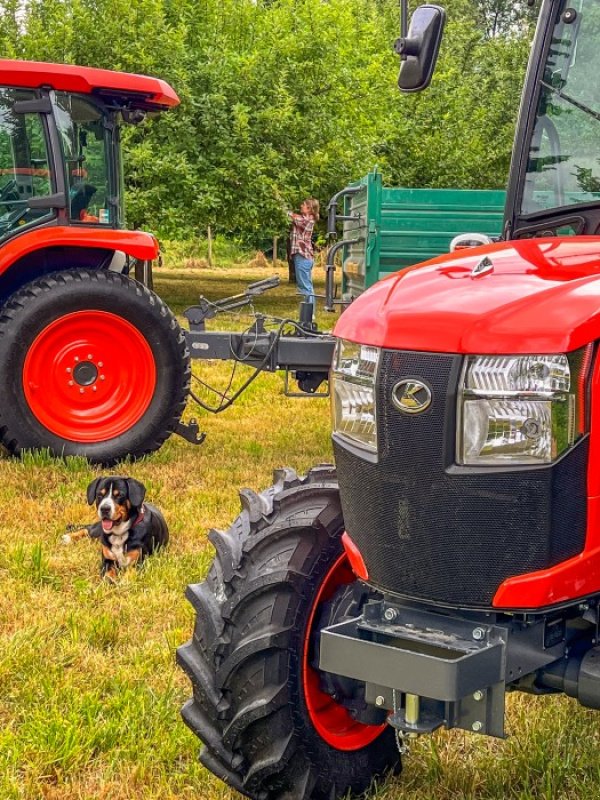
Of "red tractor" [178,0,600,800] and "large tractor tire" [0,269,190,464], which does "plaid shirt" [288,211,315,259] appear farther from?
"red tractor" [178,0,600,800]

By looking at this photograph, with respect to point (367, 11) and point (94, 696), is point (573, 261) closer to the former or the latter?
point (94, 696)

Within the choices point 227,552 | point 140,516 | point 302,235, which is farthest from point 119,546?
point 302,235

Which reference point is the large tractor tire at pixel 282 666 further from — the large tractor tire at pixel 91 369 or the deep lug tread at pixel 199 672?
the large tractor tire at pixel 91 369

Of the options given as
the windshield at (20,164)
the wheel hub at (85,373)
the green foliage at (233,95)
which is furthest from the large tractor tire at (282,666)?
the green foliage at (233,95)

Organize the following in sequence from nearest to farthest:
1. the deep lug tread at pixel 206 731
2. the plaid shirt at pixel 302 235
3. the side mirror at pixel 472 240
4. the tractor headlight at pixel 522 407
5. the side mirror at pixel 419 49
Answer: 1. the tractor headlight at pixel 522 407
2. the deep lug tread at pixel 206 731
3. the side mirror at pixel 419 49
4. the side mirror at pixel 472 240
5. the plaid shirt at pixel 302 235

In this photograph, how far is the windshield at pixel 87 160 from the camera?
6086 mm

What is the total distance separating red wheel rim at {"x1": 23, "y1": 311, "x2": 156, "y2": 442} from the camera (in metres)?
5.89

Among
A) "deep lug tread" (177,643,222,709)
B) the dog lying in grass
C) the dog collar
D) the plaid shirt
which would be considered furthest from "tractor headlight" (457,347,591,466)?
the plaid shirt

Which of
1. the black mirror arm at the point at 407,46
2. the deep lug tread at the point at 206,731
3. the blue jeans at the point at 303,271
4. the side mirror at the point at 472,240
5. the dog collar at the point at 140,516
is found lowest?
the blue jeans at the point at 303,271

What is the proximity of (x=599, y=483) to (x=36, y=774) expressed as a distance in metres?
1.53

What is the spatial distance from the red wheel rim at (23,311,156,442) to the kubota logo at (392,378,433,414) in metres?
4.13

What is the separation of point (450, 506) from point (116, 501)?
97.7 inches

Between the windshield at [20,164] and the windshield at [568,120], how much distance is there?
11.9 ft

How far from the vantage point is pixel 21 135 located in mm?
5930
